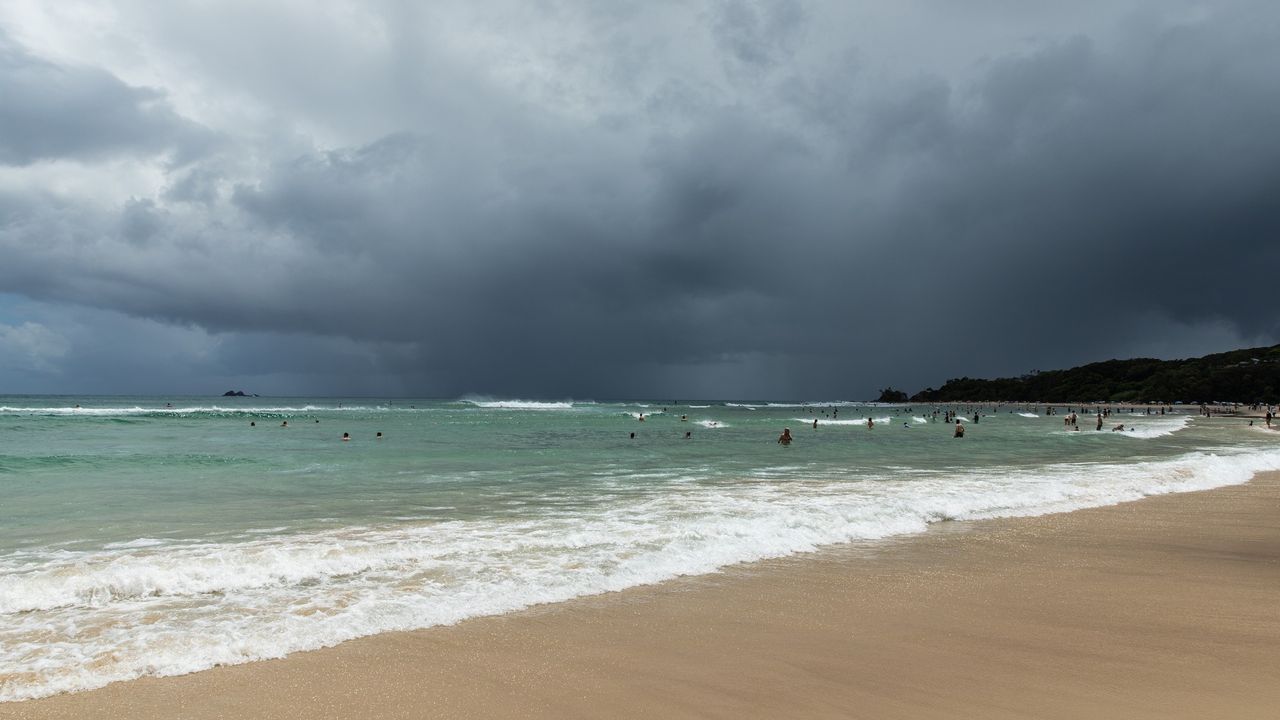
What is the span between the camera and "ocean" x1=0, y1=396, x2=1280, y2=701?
622 centimetres

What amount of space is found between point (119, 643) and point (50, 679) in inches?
29.7

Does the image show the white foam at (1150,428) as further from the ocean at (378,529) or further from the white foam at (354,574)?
the white foam at (354,574)

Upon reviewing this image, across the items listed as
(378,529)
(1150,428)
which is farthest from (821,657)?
(1150,428)

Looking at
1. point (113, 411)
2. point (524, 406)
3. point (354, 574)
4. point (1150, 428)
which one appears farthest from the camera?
point (524, 406)

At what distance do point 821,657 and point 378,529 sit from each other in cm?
799

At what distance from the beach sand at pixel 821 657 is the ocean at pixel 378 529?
0.66 metres

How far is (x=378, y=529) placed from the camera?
36.1ft

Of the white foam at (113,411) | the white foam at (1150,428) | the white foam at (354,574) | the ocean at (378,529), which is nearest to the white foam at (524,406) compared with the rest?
the white foam at (113,411)

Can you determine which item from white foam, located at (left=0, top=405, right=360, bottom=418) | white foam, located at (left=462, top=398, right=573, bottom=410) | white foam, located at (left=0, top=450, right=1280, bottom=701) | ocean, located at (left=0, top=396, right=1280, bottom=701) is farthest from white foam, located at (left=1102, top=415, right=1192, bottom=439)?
white foam, located at (left=0, top=405, right=360, bottom=418)

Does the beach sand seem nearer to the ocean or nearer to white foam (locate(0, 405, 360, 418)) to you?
the ocean

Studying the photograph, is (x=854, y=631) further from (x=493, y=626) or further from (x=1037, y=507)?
(x=1037, y=507)

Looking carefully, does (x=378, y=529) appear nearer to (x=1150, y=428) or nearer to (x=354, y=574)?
(x=354, y=574)

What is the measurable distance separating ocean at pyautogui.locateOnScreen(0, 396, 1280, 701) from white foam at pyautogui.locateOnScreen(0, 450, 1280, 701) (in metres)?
0.03

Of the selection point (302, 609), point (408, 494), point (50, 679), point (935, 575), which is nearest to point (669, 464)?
point (408, 494)
